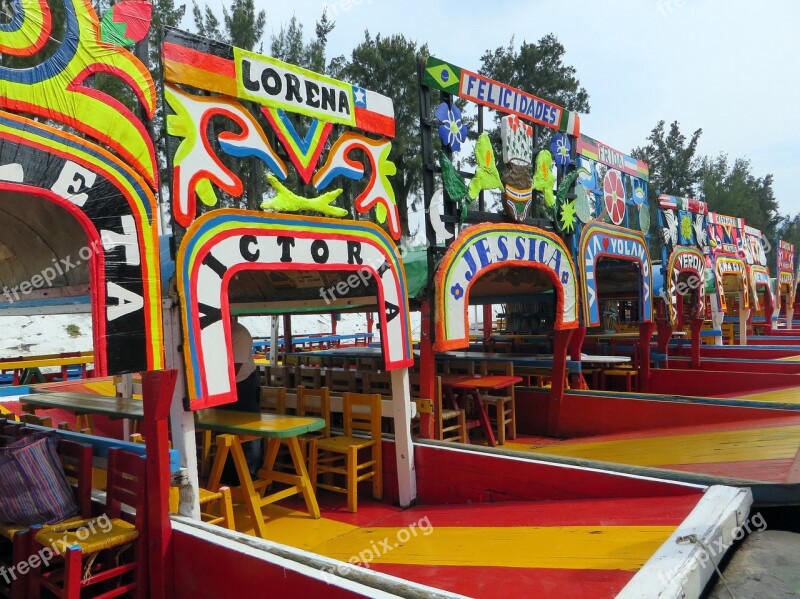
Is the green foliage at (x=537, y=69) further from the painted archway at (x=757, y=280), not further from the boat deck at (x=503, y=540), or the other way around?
the boat deck at (x=503, y=540)

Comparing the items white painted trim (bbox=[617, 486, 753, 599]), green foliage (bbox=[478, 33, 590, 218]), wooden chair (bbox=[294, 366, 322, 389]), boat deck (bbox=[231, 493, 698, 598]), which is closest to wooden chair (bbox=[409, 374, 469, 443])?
boat deck (bbox=[231, 493, 698, 598])

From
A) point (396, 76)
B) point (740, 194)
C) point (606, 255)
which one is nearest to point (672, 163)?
point (740, 194)

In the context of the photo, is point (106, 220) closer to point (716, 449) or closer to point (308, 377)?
point (308, 377)

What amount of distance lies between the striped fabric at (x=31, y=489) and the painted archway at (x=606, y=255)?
6511 millimetres

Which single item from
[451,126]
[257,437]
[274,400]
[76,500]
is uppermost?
[451,126]

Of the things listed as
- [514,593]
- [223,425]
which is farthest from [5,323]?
[514,593]

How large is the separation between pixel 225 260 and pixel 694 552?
3.35 meters

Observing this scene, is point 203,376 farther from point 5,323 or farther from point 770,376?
point 5,323

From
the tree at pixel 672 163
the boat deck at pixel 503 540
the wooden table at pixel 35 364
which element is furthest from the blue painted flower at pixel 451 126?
the tree at pixel 672 163

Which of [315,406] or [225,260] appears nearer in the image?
[225,260]

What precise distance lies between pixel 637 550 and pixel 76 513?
11.2 ft

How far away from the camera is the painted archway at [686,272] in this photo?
11000 millimetres

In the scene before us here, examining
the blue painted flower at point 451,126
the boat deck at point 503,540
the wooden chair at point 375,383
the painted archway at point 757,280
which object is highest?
the blue painted flower at point 451,126

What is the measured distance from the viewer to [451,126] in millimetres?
6215
